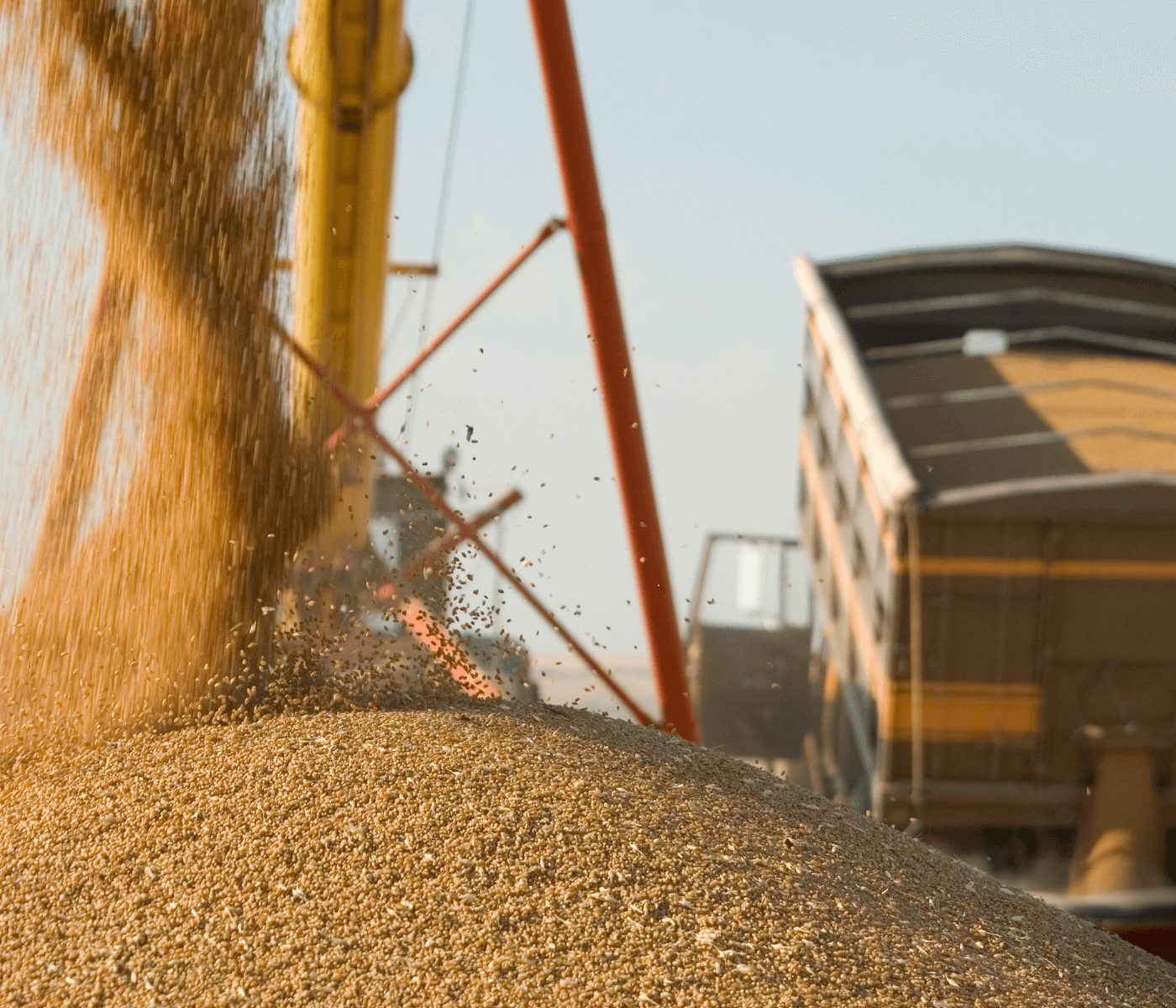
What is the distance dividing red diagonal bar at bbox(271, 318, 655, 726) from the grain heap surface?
658 millimetres

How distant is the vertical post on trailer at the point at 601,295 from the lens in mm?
4137

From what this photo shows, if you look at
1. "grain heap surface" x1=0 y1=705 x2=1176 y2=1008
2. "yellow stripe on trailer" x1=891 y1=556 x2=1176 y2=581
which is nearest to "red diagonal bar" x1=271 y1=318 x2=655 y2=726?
"grain heap surface" x1=0 y1=705 x2=1176 y2=1008

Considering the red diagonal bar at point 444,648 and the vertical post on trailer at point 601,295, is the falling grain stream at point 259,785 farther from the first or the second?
the vertical post on trailer at point 601,295

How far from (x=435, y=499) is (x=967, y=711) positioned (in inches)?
78.8

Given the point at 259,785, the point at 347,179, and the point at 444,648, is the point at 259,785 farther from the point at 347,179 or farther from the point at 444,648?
the point at 347,179

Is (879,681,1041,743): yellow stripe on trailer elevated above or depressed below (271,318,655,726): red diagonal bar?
below

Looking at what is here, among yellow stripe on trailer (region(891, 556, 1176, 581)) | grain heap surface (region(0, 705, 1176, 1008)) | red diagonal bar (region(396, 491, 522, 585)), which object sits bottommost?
grain heap surface (region(0, 705, 1176, 1008))

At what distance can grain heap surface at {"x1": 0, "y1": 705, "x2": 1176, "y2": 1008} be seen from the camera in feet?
8.32

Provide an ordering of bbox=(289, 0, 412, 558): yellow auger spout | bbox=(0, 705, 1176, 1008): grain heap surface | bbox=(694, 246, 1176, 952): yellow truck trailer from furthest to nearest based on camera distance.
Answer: bbox=(694, 246, 1176, 952): yellow truck trailer
bbox=(289, 0, 412, 558): yellow auger spout
bbox=(0, 705, 1176, 1008): grain heap surface

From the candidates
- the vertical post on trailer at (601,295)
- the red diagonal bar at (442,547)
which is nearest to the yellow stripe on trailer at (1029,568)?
the vertical post on trailer at (601,295)

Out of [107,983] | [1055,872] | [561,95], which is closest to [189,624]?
[107,983]

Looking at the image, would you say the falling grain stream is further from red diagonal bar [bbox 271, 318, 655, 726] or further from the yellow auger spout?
the yellow auger spout

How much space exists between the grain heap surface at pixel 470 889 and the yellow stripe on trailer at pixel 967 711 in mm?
1219

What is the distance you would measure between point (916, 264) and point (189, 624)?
3.95 metres
